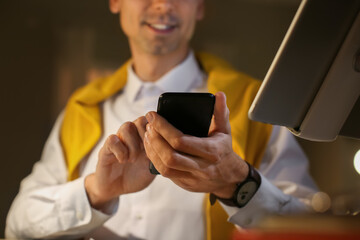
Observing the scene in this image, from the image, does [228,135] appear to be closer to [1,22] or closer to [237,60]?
[237,60]

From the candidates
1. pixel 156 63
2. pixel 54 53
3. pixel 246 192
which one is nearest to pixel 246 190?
pixel 246 192

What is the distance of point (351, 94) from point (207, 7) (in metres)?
0.64

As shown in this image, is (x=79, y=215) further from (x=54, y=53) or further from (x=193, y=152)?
(x=54, y=53)

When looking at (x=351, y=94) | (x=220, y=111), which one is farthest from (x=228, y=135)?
(x=351, y=94)

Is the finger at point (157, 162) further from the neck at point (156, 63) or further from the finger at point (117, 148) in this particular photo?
the neck at point (156, 63)

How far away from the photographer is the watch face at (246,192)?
2.13 feet

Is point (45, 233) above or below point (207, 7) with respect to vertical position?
below

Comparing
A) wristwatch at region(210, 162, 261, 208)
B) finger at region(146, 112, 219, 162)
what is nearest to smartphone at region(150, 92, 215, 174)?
finger at region(146, 112, 219, 162)

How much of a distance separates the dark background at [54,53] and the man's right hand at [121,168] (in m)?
0.42

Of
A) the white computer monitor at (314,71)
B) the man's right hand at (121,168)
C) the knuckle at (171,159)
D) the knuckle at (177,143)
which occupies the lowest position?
the man's right hand at (121,168)

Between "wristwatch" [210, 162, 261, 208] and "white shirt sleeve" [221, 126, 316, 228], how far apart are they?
16 millimetres

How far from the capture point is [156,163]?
56cm

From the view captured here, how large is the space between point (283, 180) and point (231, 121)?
149 millimetres

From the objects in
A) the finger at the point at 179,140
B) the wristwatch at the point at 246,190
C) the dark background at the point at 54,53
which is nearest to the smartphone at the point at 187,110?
the finger at the point at 179,140
